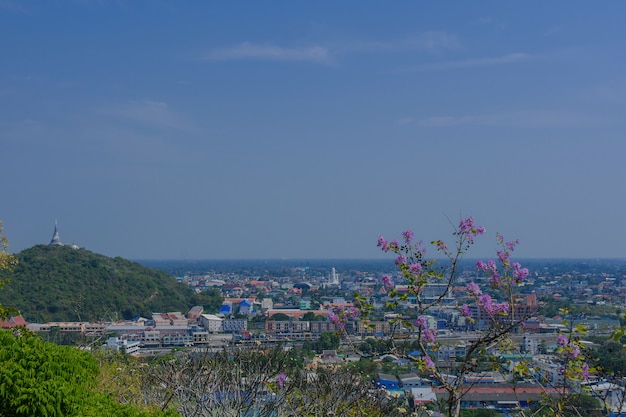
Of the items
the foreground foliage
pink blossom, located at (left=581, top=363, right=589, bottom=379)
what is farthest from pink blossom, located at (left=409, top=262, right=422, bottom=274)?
the foreground foliage

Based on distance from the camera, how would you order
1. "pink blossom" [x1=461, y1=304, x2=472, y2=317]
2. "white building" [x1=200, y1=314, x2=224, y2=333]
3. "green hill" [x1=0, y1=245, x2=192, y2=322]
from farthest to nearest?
"white building" [x1=200, y1=314, x2=224, y2=333], "green hill" [x1=0, y1=245, x2=192, y2=322], "pink blossom" [x1=461, y1=304, x2=472, y2=317]

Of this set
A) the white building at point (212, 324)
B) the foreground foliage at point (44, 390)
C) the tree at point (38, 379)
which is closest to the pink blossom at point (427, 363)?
the foreground foliage at point (44, 390)

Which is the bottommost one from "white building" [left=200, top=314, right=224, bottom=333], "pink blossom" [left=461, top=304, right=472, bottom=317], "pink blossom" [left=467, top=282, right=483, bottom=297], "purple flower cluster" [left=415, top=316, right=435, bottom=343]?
"white building" [left=200, top=314, right=224, bottom=333]

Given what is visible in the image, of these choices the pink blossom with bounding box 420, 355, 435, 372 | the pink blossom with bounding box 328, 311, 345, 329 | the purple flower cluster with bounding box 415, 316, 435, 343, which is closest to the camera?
the pink blossom with bounding box 420, 355, 435, 372

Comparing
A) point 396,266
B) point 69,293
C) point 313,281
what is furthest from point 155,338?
point 313,281

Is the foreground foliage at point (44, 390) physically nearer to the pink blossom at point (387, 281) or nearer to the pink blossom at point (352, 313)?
the pink blossom at point (352, 313)

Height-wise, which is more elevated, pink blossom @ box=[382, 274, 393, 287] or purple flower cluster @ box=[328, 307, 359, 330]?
pink blossom @ box=[382, 274, 393, 287]

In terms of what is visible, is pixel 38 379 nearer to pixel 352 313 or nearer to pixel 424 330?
pixel 352 313

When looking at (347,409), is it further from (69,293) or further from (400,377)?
(69,293)

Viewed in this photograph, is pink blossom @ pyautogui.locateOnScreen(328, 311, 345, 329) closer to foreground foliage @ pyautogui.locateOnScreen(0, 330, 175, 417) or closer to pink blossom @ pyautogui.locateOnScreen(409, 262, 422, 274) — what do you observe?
pink blossom @ pyautogui.locateOnScreen(409, 262, 422, 274)
